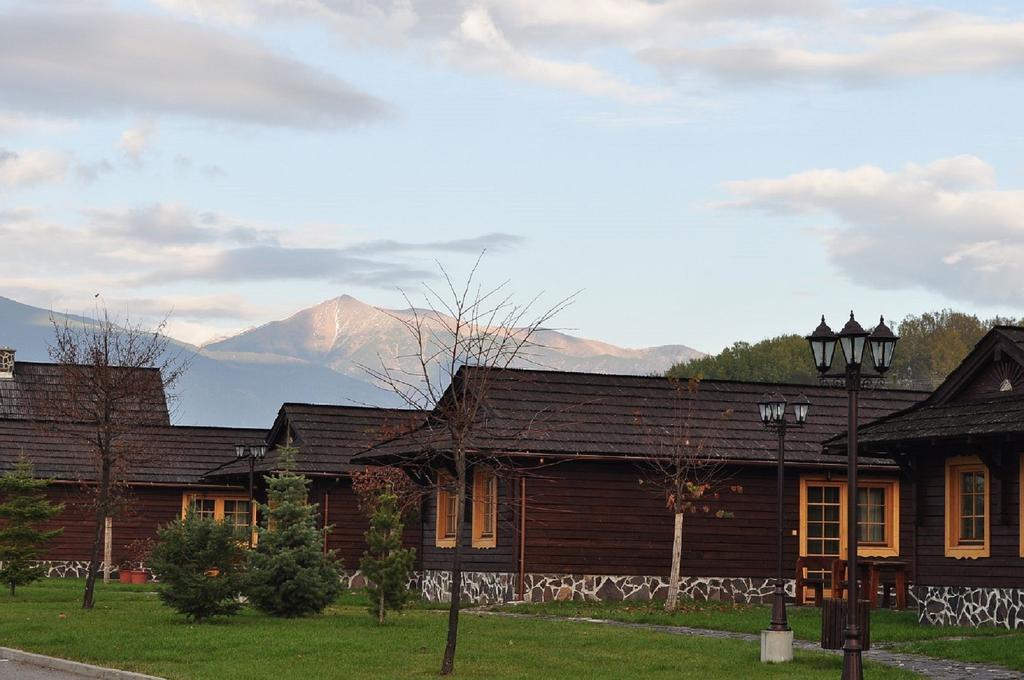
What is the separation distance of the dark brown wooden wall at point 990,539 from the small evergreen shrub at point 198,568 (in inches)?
474

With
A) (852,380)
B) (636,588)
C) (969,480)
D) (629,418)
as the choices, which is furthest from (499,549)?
(852,380)

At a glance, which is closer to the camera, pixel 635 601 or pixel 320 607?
pixel 320 607

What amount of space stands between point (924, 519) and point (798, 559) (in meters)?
4.03

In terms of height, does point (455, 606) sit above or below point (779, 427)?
below

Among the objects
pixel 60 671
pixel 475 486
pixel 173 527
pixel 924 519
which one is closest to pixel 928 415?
pixel 924 519

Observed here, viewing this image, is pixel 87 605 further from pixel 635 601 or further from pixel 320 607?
pixel 635 601

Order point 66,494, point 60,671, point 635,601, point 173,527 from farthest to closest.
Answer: point 66,494, point 635,601, point 173,527, point 60,671

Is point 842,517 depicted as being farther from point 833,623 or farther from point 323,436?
point 833,623

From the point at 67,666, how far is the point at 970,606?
582 inches

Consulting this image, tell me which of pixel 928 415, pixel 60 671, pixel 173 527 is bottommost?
pixel 60 671

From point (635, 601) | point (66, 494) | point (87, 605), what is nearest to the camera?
point (87, 605)

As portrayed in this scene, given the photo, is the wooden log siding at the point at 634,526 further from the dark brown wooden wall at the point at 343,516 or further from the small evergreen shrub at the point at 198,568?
the dark brown wooden wall at the point at 343,516

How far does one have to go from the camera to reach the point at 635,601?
32656 mm

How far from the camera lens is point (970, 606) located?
26.2 meters
